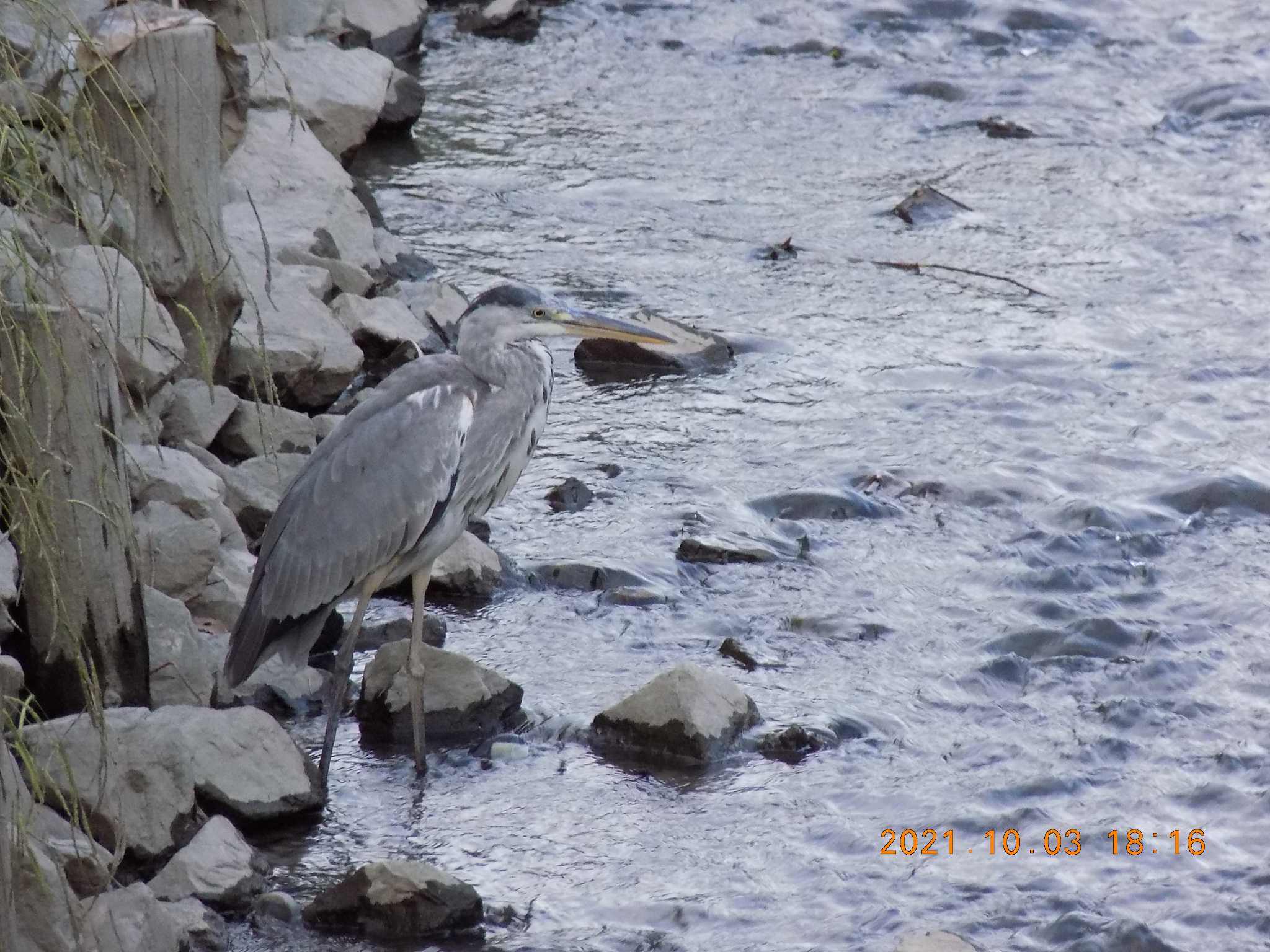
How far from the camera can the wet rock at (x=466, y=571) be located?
6004 millimetres

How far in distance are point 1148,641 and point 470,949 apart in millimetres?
2585

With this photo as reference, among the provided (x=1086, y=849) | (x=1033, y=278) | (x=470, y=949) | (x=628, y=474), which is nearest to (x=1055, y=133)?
(x=1033, y=278)

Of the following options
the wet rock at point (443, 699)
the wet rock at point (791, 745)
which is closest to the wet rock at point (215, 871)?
the wet rock at point (443, 699)

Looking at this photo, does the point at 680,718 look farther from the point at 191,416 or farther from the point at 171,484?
A: the point at 191,416

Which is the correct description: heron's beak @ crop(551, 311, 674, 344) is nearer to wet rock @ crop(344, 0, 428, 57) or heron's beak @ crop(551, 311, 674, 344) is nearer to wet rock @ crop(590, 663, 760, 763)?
wet rock @ crop(590, 663, 760, 763)

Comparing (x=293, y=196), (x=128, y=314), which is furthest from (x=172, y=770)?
(x=293, y=196)

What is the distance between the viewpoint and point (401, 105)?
33.4 feet

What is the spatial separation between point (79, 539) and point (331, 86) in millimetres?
5920

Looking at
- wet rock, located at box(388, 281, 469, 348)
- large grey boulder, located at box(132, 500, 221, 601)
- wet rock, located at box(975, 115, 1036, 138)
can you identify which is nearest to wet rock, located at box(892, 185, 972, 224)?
wet rock, located at box(975, 115, 1036, 138)

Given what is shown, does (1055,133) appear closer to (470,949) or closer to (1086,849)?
(1086,849)

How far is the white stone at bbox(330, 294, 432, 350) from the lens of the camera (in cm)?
730

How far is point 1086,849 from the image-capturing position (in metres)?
4.66

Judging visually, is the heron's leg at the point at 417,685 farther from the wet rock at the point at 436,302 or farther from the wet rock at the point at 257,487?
the wet rock at the point at 436,302

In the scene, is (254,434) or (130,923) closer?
(130,923)
